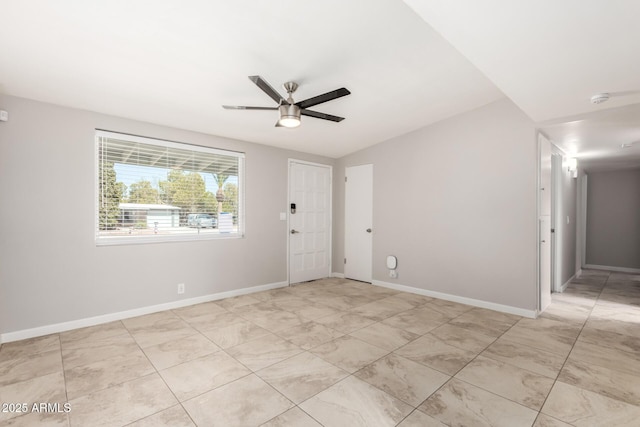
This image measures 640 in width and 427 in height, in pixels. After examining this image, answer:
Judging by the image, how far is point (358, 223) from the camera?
18.9 feet

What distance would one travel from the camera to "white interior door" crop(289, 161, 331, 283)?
5445mm

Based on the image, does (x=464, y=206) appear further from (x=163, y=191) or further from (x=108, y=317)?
(x=108, y=317)

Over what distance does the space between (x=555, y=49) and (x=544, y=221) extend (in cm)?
261

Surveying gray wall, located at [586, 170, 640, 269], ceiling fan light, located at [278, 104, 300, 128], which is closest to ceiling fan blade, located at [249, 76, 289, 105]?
ceiling fan light, located at [278, 104, 300, 128]

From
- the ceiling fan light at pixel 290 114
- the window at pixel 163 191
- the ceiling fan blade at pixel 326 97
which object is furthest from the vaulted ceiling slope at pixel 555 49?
the window at pixel 163 191

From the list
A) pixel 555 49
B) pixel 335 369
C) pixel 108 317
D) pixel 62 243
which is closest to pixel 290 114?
pixel 555 49

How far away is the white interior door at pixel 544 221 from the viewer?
151 inches

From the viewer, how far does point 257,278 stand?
16.1ft

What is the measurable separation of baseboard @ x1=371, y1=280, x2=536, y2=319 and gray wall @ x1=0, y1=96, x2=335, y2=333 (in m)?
3.09

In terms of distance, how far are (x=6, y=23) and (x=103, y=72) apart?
67 cm

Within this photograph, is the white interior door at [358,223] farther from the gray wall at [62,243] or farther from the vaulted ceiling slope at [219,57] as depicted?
the gray wall at [62,243]

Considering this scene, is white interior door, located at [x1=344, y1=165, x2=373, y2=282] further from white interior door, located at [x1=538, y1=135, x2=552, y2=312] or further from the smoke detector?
the smoke detector

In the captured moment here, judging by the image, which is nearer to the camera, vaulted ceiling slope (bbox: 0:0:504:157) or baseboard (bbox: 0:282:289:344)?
vaulted ceiling slope (bbox: 0:0:504:157)

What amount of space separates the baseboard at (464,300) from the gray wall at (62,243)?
10.1 feet
